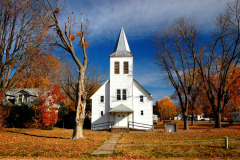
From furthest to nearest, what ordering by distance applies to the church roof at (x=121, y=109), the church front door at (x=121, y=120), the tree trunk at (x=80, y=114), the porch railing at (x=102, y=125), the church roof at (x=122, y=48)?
the church roof at (x=122, y=48), the porch railing at (x=102, y=125), the church front door at (x=121, y=120), the church roof at (x=121, y=109), the tree trunk at (x=80, y=114)

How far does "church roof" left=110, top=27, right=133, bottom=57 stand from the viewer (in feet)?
101

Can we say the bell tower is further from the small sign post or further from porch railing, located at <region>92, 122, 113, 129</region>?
the small sign post

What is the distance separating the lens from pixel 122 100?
2958cm

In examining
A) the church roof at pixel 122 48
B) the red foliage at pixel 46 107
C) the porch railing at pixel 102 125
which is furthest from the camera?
the church roof at pixel 122 48

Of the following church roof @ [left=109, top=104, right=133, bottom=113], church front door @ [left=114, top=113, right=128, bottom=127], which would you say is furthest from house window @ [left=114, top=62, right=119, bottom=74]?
church front door @ [left=114, top=113, right=128, bottom=127]

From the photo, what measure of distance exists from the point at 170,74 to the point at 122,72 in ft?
23.0

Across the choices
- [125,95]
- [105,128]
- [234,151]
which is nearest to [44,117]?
[105,128]

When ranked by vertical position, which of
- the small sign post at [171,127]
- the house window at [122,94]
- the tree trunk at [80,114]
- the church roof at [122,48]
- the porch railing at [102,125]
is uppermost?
the church roof at [122,48]

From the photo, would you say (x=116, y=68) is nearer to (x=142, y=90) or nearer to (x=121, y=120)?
(x=142, y=90)

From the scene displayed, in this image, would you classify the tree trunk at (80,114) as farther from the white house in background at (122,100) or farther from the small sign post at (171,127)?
the white house in background at (122,100)

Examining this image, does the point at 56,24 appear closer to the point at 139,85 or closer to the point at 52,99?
the point at 52,99

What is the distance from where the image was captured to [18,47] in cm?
2047

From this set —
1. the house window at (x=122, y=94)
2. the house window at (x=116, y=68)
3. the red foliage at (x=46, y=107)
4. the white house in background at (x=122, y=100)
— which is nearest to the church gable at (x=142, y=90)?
the white house in background at (x=122, y=100)

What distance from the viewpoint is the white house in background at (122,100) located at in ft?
95.3
